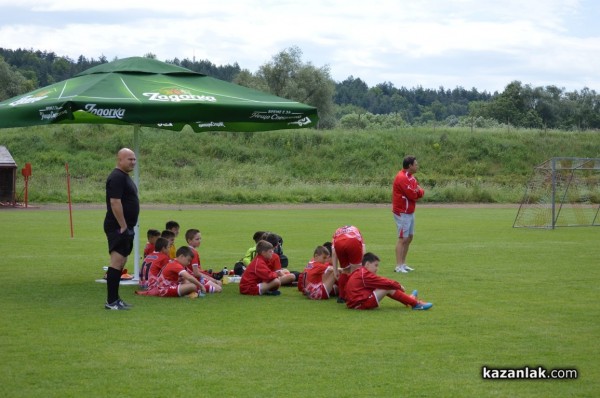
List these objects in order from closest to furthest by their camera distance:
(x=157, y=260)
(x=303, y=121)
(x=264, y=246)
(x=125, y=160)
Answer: (x=125, y=160)
(x=264, y=246)
(x=157, y=260)
(x=303, y=121)

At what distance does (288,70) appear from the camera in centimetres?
8762

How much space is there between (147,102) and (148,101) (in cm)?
4

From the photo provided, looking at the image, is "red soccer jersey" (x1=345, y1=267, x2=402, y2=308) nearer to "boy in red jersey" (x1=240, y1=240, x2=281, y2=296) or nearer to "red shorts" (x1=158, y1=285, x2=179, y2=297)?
"boy in red jersey" (x1=240, y1=240, x2=281, y2=296)

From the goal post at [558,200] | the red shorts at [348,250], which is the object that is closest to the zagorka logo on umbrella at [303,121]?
the red shorts at [348,250]

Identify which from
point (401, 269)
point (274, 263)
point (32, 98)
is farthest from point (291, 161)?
point (32, 98)

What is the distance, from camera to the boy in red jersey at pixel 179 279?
13492 millimetres

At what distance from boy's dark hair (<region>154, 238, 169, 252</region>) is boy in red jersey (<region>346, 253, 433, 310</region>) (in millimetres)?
3242

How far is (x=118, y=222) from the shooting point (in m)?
12.2

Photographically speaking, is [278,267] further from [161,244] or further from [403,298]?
[403,298]

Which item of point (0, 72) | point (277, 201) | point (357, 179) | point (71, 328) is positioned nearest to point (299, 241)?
point (71, 328)

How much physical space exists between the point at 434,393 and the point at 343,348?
78.3 inches

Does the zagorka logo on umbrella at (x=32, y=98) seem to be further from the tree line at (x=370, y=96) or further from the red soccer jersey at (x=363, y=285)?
the tree line at (x=370, y=96)

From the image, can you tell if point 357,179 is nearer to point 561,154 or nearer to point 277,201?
point 277,201

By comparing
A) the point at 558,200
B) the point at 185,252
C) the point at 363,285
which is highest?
the point at 185,252
